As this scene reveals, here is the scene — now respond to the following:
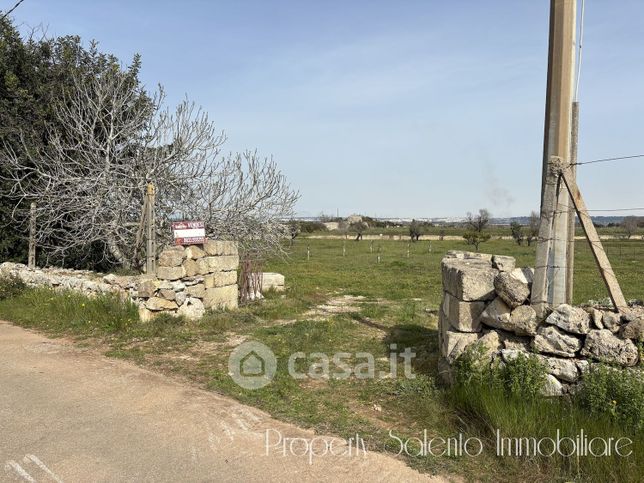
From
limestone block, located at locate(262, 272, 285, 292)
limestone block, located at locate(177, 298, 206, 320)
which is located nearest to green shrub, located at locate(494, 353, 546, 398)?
limestone block, located at locate(177, 298, 206, 320)

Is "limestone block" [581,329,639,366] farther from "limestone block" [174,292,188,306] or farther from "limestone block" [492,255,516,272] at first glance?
"limestone block" [174,292,188,306]

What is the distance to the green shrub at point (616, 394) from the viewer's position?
369 centimetres

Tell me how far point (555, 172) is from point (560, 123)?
0.54m

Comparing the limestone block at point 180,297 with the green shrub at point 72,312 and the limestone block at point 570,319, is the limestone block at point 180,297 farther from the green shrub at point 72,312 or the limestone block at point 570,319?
the limestone block at point 570,319

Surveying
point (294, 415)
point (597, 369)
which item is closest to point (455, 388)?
point (597, 369)

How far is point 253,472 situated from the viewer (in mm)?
3520

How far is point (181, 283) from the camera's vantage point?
906 cm

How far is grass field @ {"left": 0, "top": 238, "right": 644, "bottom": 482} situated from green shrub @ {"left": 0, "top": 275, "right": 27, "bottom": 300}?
Result: 0.22 metres

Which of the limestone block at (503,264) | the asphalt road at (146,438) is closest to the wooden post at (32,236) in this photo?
the asphalt road at (146,438)

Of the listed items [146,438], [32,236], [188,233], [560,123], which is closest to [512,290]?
[560,123]

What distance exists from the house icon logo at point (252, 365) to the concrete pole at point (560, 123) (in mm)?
3339

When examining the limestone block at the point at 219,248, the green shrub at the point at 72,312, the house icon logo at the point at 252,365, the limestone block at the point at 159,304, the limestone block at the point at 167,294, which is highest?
the limestone block at the point at 219,248

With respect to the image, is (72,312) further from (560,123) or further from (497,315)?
(560,123)

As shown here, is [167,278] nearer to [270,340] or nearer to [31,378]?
[270,340]
